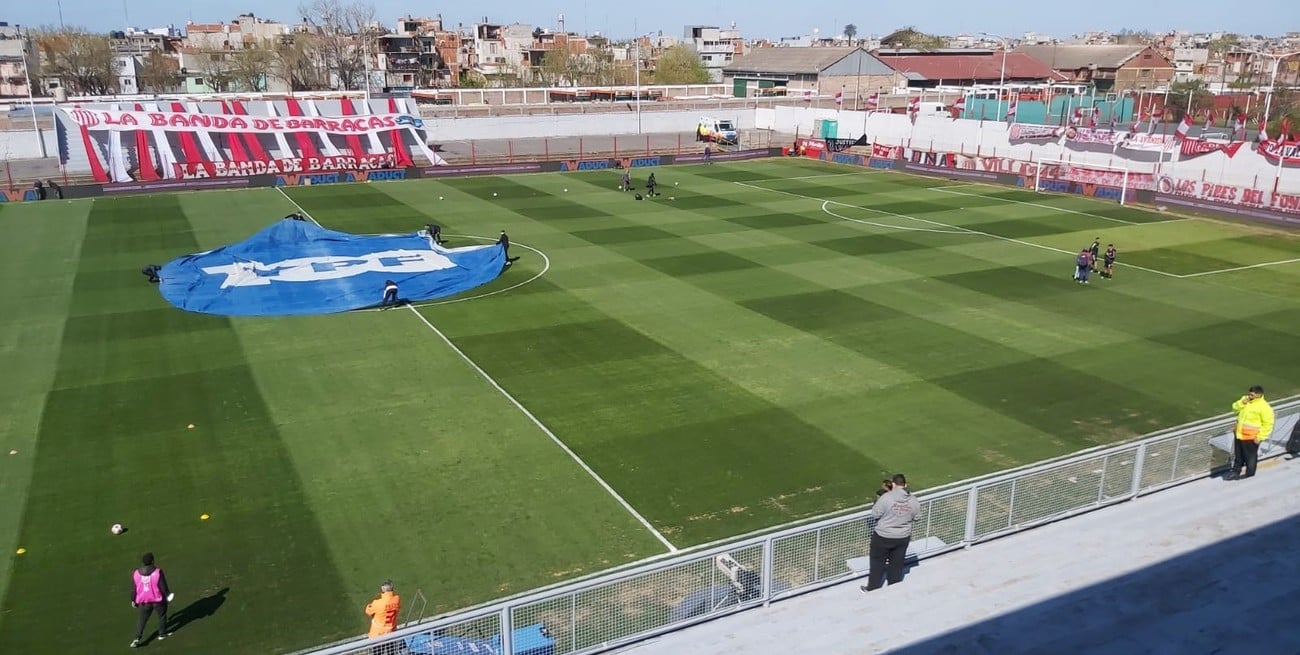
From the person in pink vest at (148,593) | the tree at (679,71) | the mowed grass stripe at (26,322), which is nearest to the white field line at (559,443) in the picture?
the person in pink vest at (148,593)

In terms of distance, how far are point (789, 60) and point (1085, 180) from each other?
A: 70516 mm

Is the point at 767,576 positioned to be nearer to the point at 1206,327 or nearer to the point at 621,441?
the point at 621,441

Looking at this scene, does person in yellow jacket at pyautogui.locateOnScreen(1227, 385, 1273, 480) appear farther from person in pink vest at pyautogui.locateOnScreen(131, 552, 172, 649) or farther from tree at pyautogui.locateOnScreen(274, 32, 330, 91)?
tree at pyautogui.locateOnScreen(274, 32, 330, 91)

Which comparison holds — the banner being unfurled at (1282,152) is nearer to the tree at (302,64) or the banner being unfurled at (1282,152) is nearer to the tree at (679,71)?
the tree at (679,71)

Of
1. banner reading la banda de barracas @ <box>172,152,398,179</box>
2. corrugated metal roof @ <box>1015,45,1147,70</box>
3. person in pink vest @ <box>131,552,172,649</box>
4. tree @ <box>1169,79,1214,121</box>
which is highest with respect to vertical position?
corrugated metal roof @ <box>1015,45,1147,70</box>

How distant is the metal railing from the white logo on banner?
2399 centimetres

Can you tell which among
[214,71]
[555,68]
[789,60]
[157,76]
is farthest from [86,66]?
[789,60]

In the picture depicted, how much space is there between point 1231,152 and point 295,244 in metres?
45.7

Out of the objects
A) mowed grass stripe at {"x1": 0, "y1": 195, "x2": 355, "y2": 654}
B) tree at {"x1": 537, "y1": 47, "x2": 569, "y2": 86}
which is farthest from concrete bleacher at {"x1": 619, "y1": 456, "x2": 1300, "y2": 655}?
tree at {"x1": 537, "y1": 47, "x2": 569, "y2": 86}

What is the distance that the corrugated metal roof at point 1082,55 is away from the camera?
10844 centimetres

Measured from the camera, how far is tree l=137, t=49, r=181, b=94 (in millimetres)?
124938

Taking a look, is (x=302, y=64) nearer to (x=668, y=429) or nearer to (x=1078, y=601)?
(x=668, y=429)

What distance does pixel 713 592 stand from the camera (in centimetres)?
1191

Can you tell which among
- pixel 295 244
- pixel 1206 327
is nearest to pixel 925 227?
pixel 1206 327
